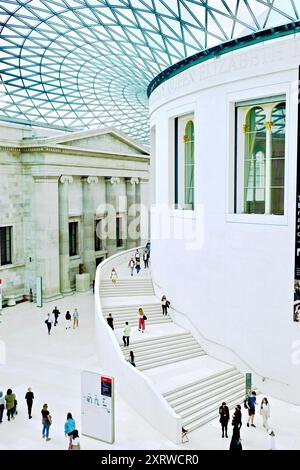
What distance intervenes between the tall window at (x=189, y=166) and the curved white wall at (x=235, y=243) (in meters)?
1.13

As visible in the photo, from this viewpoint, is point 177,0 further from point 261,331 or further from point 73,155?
point 261,331

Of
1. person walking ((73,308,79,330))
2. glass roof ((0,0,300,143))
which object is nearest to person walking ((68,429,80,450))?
person walking ((73,308,79,330))

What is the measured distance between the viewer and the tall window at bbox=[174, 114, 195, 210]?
82.8ft

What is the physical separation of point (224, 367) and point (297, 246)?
6.47 metres

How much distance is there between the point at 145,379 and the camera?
1719 cm

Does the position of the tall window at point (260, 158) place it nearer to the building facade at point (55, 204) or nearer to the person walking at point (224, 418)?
the person walking at point (224, 418)

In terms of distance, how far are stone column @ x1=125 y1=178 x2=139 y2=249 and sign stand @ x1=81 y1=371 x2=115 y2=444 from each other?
33372 mm

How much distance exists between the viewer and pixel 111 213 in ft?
150

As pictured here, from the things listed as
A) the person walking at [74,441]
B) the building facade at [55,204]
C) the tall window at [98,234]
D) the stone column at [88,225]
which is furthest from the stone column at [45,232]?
the person walking at [74,441]

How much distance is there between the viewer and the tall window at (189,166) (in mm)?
25203

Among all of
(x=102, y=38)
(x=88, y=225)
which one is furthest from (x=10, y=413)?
(x=102, y=38)

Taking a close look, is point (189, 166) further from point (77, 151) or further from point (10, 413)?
point (77, 151)

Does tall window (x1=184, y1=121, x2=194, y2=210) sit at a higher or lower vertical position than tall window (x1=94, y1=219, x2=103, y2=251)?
higher

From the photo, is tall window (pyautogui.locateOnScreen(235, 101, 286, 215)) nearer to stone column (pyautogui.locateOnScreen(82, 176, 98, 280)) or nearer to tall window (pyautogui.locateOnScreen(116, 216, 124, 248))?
stone column (pyautogui.locateOnScreen(82, 176, 98, 280))
